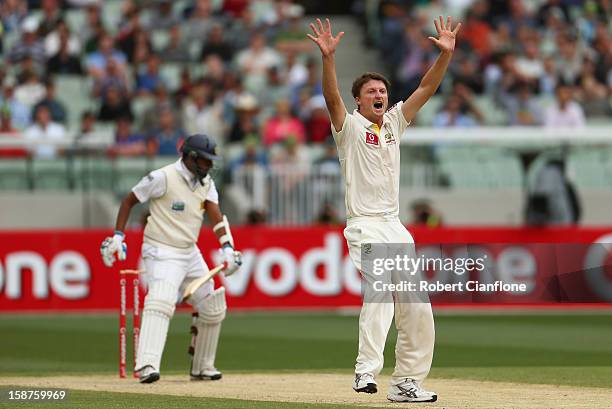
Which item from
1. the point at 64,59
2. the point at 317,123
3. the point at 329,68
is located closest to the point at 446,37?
the point at 329,68

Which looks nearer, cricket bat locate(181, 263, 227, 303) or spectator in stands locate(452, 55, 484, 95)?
cricket bat locate(181, 263, 227, 303)

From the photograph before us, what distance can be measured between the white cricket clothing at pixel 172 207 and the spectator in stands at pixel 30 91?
11182mm

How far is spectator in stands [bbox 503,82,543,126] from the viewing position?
24984mm

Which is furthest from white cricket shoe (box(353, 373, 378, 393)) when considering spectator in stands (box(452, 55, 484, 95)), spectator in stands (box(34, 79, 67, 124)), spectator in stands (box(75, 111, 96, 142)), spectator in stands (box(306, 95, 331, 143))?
spectator in stands (box(452, 55, 484, 95))

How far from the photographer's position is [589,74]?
86.8ft

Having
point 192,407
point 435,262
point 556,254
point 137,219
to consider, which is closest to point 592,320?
point 556,254

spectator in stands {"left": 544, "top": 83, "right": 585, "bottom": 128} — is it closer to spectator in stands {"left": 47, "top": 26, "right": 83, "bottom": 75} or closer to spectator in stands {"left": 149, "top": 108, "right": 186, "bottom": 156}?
spectator in stands {"left": 149, "top": 108, "right": 186, "bottom": 156}

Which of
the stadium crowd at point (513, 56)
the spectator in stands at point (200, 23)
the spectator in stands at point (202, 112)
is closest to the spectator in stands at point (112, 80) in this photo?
the spectator in stands at point (202, 112)

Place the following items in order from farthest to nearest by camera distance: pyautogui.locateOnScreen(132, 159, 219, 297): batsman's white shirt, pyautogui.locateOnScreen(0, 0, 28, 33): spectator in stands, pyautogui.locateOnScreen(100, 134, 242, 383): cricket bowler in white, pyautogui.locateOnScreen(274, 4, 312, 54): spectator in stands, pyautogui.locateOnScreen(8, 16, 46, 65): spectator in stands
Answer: pyautogui.locateOnScreen(274, 4, 312, 54): spectator in stands < pyautogui.locateOnScreen(0, 0, 28, 33): spectator in stands < pyautogui.locateOnScreen(8, 16, 46, 65): spectator in stands < pyautogui.locateOnScreen(132, 159, 219, 297): batsman's white shirt < pyautogui.locateOnScreen(100, 134, 242, 383): cricket bowler in white

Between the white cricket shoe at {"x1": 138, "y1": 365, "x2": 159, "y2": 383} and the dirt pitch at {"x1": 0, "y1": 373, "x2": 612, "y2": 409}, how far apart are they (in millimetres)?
91

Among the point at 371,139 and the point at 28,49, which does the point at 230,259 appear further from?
the point at 28,49

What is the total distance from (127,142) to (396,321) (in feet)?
42.8

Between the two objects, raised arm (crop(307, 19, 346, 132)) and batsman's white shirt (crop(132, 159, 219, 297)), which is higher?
raised arm (crop(307, 19, 346, 132))

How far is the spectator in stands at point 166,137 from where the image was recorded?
2294cm
